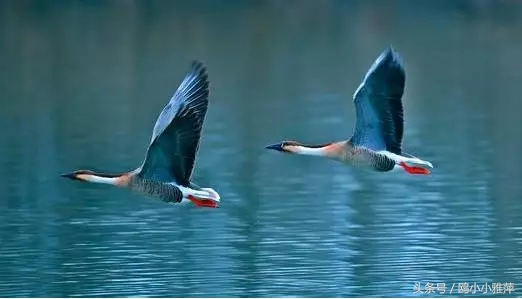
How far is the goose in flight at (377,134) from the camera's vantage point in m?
11.8

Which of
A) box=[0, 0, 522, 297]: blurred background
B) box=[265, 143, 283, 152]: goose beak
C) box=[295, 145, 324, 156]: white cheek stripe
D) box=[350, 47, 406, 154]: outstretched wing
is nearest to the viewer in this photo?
box=[265, 143, 283, 152]: goose beak

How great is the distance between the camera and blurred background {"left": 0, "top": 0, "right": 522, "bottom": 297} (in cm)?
1694

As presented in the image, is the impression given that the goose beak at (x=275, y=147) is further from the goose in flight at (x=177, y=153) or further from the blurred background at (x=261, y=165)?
the blurred background at (x=261, y=165)

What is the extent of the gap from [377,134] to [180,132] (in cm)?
137

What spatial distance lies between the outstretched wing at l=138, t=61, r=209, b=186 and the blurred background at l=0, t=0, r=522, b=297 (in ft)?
14.0

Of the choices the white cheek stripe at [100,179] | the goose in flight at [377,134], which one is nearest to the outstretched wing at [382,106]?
the goose in flight at [377,134]

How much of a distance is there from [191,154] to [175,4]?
140 feet

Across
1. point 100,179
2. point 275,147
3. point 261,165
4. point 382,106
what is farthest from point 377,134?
point 261,165

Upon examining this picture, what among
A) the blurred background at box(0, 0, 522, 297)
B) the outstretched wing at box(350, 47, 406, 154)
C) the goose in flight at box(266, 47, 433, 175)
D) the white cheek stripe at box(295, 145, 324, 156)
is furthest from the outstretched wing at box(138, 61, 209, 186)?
the blurred background at box(0, 0, 522, 297)

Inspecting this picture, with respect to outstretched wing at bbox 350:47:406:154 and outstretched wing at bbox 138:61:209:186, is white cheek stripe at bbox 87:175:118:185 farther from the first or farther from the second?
outstretched wing at bbox 350:47:406:154

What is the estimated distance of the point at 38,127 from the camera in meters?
28.9

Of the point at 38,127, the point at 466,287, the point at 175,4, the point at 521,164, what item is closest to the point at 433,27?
the point at 175,4

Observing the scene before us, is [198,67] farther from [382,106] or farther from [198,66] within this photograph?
[382,106]

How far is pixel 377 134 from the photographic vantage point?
12.0m
